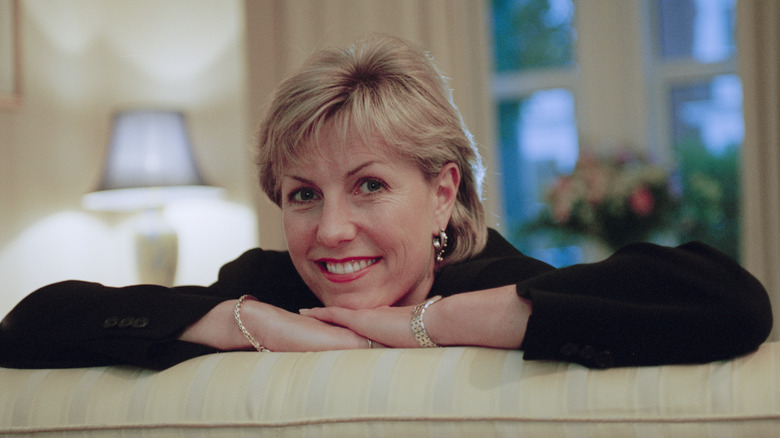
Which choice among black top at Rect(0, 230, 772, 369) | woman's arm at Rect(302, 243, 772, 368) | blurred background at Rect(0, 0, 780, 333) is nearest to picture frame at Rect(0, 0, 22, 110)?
blurred background at Rect(0, 0, 780, 333)

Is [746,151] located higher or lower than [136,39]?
lower

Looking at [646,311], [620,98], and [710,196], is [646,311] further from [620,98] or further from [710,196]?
[620,98]

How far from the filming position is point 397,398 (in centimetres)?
85

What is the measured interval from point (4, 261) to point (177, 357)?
2.58 m

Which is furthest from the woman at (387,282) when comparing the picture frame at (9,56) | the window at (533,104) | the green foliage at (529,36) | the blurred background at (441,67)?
the green foliage at (529,36)

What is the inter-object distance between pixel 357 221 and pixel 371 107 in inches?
7.8

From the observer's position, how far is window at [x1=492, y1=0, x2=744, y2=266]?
3.71 m

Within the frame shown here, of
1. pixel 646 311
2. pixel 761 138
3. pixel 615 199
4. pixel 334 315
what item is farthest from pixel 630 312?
pixel 761 138

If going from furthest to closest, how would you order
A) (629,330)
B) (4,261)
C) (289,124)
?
(4,261), (289,124), (629,330)

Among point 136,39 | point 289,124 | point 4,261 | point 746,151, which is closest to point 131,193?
point 4,261

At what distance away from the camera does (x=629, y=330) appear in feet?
2.76

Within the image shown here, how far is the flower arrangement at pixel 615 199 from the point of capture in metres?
3.12

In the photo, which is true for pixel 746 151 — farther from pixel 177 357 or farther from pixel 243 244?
pixel 177 357

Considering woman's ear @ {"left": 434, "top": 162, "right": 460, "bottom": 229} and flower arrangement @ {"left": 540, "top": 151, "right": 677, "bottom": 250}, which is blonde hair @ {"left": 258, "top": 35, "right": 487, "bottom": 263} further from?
flower arrangement @ {"left": 540, "top": 151, "right": 677, "bottom": 250}
